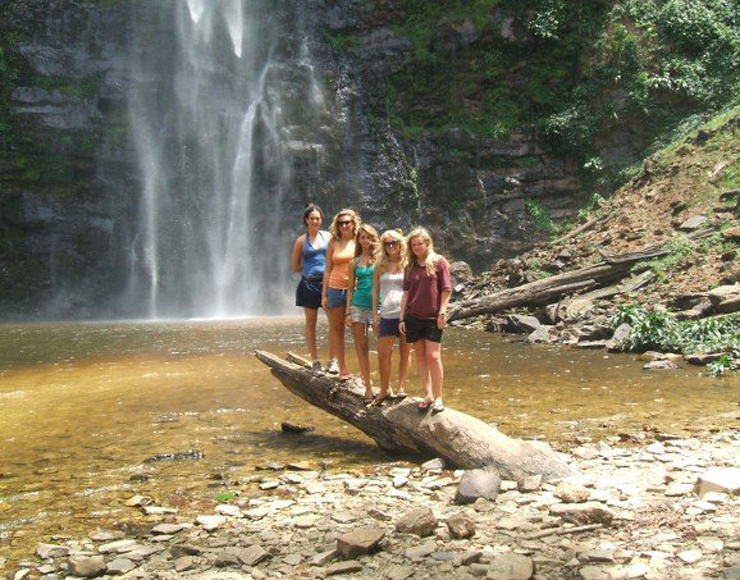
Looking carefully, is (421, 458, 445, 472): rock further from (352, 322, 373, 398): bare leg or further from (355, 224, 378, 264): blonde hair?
(355, 224, 378, 264): blonde hair

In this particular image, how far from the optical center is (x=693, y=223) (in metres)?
15.1

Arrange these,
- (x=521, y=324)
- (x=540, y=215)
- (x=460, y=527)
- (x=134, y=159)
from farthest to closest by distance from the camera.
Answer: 1. (x=134, y=159)
2. (x=540, y=215)
3. (x=521, y=324)
4. (x=460, y=527)

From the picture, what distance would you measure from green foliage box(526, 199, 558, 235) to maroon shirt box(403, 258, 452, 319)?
21560 millimetres

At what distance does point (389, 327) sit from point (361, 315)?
463mm

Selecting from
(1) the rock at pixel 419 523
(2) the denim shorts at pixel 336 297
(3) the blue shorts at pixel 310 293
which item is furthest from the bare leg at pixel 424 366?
(1) the rock at pixel 419 523

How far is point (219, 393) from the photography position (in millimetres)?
8789

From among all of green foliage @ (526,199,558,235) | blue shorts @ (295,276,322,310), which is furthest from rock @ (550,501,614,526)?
green foliage @ (526,199,558,235)

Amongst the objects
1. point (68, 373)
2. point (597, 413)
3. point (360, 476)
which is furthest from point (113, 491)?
point (68, 373)

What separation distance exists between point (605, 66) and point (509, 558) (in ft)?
87.7

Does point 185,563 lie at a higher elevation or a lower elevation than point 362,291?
lower

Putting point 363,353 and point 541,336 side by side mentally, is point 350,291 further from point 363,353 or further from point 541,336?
point 541,336

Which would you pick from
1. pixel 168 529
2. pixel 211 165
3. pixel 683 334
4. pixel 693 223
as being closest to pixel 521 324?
pixel 683 334

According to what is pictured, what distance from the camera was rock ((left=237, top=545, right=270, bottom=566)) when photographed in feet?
11.4

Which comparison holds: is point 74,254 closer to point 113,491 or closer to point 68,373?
point 68,373
